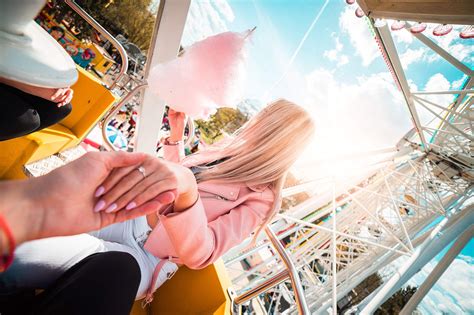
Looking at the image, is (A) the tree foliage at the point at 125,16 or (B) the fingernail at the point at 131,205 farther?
(A) the tree foliage at the point at 125,16

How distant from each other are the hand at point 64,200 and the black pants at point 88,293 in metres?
0.33

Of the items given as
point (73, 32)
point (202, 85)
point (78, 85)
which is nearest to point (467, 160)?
point (202, 85)

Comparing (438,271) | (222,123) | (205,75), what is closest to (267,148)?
(205,75)

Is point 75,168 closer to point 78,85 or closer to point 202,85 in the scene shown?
point 202,85

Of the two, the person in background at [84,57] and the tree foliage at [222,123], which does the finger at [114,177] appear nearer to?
the person in background at [84,57]

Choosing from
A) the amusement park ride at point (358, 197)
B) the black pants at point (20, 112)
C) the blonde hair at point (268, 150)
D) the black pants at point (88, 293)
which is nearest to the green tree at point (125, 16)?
the amusement park ride at point (358, 197)

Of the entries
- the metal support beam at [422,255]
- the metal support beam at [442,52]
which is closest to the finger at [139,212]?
the metal support beam at [422,255]

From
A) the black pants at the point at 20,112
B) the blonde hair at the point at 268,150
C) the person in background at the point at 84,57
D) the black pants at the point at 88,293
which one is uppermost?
the blonde hair at the point at 268,150

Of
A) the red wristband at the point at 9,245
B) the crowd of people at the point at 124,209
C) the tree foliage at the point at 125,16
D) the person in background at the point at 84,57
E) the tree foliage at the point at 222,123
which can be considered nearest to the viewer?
the red wristband at the point at 9,245

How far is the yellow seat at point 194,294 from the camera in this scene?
130cm

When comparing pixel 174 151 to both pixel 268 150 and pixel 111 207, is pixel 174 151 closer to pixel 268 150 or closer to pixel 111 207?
pixel 268 150

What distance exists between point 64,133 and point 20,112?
224 centimetres

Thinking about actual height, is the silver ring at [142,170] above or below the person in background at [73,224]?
above

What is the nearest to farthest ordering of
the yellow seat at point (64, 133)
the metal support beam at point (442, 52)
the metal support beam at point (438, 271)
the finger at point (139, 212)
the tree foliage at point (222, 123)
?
the finger at point (139, 212) < the yellow seat at point (64, 133) < the metal support beam at point (442, 52) < the metal support beam at point (438, 271) < the tree foliage at point (222, 123)
